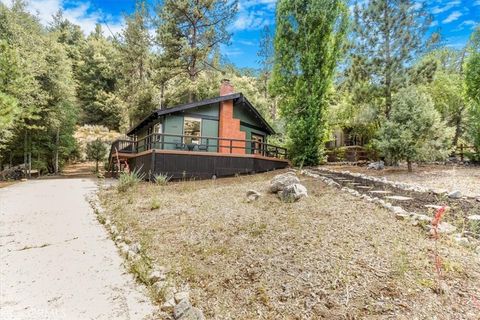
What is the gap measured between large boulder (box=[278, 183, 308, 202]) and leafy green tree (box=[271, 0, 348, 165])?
8874mm

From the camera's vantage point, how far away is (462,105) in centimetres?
2205

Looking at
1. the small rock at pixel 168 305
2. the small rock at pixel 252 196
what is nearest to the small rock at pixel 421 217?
the small rock at pixel 252 196

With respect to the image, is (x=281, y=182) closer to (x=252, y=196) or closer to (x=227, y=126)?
(x=252, y=196)

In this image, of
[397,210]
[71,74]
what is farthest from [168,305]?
[71,74]

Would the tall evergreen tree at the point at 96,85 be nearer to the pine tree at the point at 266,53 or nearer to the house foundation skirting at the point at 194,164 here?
the pine tree at the point at 266,53

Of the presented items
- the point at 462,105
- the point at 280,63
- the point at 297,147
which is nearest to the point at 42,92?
the point at 280,63

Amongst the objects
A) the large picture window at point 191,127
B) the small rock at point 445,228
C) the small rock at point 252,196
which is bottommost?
the small rock at point 445,228

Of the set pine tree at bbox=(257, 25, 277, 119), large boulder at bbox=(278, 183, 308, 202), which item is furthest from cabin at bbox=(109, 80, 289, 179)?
pine tree at bbox=(257, 25, 277, 119)

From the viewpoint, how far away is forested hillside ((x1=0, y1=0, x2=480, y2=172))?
1259cm

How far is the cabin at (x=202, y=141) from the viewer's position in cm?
1256

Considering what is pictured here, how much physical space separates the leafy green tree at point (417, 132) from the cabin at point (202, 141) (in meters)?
6.67

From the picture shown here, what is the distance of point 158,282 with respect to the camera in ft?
11.0

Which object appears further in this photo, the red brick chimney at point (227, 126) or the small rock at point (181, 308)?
the red brick chimney at point (227, 126)

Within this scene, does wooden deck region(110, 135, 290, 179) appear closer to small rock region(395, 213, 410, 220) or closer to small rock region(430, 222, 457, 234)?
small rock region(395, 213, 410, 220)
